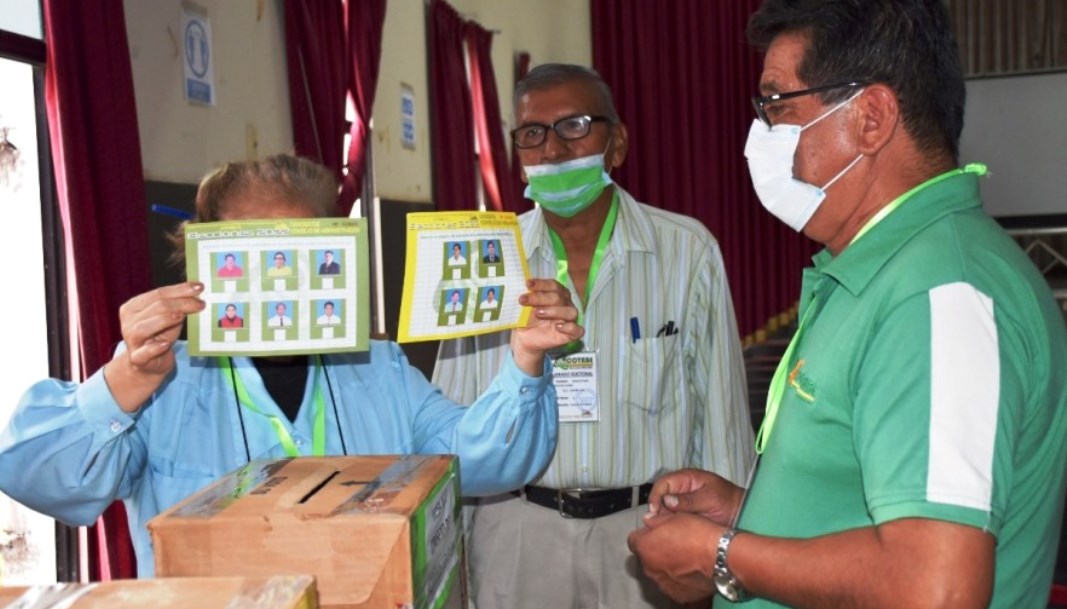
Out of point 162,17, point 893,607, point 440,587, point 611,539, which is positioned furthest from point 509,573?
point 162,17

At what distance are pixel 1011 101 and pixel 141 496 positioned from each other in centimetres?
1320

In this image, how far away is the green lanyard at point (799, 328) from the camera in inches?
47.7

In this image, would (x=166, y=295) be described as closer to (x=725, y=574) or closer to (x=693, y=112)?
(x=725, y=574)

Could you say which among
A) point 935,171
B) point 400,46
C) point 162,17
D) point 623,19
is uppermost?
point 623,19

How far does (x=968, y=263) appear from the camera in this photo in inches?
42.3

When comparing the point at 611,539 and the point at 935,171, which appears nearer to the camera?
the point at 935,171

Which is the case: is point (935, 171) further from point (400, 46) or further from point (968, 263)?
point (400, 46)

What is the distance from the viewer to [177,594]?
87 cm

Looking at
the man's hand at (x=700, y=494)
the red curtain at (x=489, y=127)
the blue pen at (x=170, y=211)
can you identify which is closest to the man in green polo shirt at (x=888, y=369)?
the man's hand at (x=700, y=494)

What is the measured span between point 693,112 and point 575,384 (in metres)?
7.95

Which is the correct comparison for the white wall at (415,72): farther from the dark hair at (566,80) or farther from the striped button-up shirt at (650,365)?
the striped button-up shirt at (650,365)

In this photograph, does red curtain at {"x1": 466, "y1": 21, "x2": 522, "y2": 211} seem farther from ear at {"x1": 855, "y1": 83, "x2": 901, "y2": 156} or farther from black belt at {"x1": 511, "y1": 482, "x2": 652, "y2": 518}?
ear at {"x1": 855, "y1": 83, "x2": 901, "y2": 156}

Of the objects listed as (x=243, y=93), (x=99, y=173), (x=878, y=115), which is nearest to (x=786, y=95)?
(x=878, y=115)

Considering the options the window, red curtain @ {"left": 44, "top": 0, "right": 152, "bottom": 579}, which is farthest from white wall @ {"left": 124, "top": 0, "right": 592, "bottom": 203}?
the window
